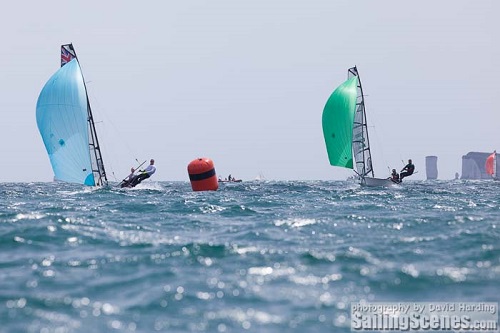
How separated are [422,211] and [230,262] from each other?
11133 millimetres

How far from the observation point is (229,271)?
10.2 m

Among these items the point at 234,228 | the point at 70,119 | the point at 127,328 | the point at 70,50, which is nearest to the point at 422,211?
the point at 234,228

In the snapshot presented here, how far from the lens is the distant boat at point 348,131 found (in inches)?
1841

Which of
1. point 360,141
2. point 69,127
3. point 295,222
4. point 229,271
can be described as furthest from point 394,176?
point 229,271

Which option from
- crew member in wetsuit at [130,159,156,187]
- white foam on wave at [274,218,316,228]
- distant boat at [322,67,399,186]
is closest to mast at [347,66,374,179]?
distant boat at [322,67,399,186]

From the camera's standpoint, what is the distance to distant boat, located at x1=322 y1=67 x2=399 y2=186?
1841 inches

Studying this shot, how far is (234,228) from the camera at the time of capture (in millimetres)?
16062

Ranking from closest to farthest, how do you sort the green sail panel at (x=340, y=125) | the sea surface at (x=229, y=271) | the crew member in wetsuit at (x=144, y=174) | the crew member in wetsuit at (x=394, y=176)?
1. the sea surface at (x=229, y=271)
2. the crew member in wetsuit at (x=144, y=174)
3. the green sail panel at (x=340, y=125)
4. the crew member in wetsuit at (x=394, y=176)

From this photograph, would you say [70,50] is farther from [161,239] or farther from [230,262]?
[230,262]

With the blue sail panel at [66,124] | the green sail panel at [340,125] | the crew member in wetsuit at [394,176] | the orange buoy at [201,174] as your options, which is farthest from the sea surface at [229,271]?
the crew member in wetsuit at [394,176]

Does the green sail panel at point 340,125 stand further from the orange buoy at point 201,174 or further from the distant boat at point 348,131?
the orange buoy at point 201,174

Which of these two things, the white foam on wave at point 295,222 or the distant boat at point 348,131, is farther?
the distant boat at point 348,131

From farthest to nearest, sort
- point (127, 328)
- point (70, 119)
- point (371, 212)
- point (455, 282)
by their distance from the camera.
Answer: point (70, 119), point (371, 212), point (455, 282), point (127, 328)

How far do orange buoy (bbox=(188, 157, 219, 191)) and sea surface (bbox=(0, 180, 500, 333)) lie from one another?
23263 mm
